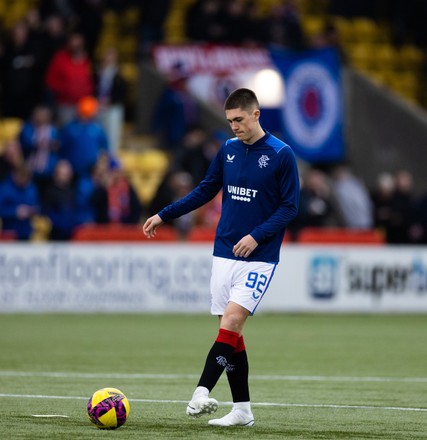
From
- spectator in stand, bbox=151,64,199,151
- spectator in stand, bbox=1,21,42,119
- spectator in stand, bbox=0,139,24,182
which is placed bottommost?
spectator in stand, bbox=0,139,24,182

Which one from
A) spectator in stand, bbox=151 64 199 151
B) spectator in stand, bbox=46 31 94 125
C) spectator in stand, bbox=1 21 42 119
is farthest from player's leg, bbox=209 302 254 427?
spectator in stand, bbox=151 64 199 151

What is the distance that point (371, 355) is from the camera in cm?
1474

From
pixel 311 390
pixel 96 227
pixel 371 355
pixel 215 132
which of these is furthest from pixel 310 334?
pixel 215 132

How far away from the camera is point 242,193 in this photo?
902cm

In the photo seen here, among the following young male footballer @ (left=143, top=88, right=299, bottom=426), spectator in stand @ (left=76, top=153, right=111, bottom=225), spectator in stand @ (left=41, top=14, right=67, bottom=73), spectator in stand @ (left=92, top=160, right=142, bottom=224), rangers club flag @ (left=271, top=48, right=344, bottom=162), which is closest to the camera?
young male footballer @ (left=143, top=88, right=299, bottom=426)

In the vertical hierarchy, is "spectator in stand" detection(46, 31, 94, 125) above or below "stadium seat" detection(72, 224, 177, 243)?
above

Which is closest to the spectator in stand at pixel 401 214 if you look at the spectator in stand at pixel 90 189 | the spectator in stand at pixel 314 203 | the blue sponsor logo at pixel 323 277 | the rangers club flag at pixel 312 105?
the spectator in stand at pixel 314 203

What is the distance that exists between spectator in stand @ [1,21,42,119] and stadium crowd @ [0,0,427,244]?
2cm

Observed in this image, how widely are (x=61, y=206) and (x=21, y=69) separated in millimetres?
3283

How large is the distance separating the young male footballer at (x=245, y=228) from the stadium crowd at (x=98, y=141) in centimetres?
1182

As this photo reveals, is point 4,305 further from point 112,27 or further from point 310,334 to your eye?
point 112,27

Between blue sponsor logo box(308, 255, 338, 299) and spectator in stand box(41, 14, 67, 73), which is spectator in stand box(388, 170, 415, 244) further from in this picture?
spectator in stand box(41, 14, 67, 73)

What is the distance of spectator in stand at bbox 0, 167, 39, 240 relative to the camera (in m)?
20.5

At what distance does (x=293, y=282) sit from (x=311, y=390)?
10153mm
